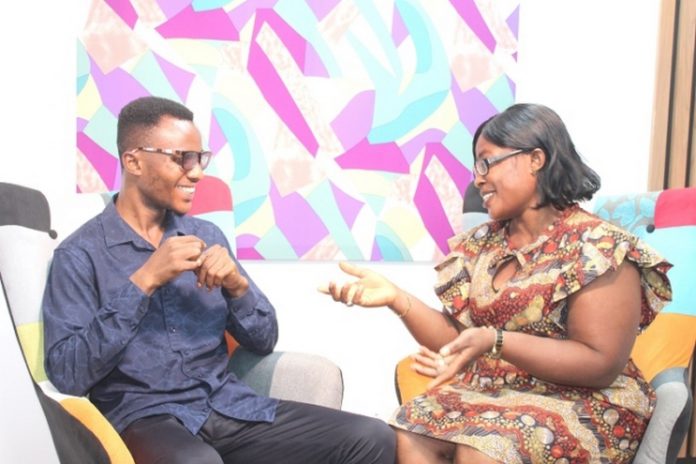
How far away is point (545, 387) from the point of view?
1.59 m

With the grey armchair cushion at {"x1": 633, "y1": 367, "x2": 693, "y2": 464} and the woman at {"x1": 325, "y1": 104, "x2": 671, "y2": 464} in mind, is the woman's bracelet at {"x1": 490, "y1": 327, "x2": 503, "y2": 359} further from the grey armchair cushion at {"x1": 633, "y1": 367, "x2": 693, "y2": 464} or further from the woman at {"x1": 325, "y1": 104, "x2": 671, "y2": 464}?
the grey armchair cushion at {"x1": 633, "y1": 367, "x2": 693, "y2": 464}

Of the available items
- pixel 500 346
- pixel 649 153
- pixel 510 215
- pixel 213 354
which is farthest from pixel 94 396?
pixel 649 153

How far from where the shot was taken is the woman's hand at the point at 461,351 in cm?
137

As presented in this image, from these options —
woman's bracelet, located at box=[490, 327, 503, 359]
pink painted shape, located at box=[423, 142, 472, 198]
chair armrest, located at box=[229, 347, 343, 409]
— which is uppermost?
pink painted shape, located at box=[423, 142, 472, 198]

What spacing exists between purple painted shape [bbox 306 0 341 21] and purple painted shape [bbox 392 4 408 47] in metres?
0.24

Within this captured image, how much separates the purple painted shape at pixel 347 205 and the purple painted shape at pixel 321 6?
63cm

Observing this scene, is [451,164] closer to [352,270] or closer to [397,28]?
[397,28]

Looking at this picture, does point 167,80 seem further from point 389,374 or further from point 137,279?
point 389,374

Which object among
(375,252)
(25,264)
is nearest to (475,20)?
(375,252)

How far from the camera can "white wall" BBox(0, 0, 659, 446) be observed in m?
2.24

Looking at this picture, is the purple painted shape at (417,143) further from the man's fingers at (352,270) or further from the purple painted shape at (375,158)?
the man's fingers at (352,270)

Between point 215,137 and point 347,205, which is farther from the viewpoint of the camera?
point 347,205

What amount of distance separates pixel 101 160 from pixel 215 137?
15.9 inches

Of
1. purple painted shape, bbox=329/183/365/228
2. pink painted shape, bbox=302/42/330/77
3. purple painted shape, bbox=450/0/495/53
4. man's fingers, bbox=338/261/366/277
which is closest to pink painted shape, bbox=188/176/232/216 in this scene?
purple painted shape, bbox=329/183/365/228
